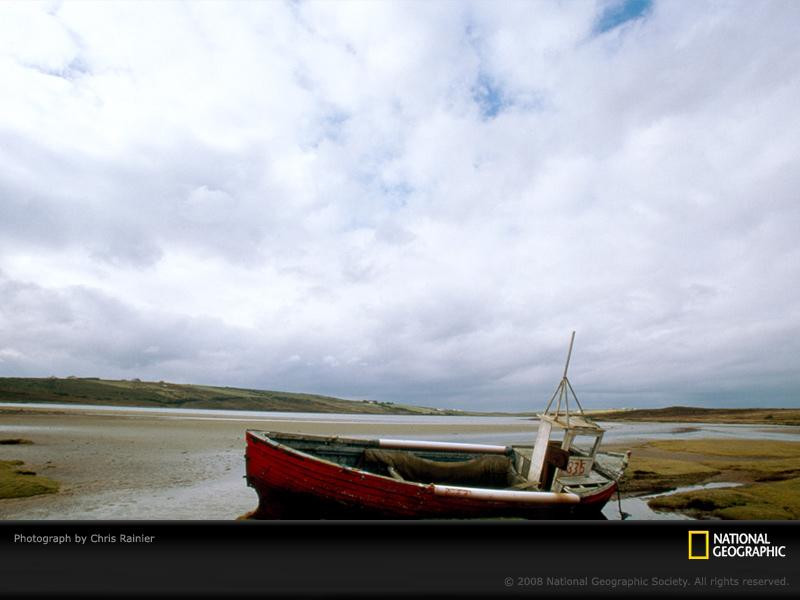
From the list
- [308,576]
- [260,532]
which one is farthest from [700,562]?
[260,532]

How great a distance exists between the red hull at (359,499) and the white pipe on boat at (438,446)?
4.61 meters

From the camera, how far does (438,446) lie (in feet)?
52.9

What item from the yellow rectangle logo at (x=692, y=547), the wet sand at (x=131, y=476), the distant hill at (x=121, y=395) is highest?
the yellow rectangle logo at (x=692, y=547)

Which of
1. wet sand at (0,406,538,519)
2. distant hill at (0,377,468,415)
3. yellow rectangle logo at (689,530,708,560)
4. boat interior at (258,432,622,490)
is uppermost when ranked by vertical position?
yellow rectangle logo at (689,530,708,560)

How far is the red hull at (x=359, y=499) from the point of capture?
34.7 feet

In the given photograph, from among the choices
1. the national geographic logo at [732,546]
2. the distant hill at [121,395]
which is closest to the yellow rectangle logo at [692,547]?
the national geographic logo at [732,546]

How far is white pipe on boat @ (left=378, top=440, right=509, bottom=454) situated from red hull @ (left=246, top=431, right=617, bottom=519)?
4.61 meters

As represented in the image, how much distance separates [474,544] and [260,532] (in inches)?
89.6

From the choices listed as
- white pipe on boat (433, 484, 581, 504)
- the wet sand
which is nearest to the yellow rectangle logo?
white pipe on boat (433, 484, 581, 504)

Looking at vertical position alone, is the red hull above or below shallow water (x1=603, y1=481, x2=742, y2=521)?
above

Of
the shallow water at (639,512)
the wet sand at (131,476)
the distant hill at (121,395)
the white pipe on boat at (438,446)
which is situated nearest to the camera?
the wet sand at (131,476)

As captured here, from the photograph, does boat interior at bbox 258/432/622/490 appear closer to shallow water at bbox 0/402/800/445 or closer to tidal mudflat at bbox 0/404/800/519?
tidal mudflat at bbox 0/404/800/519

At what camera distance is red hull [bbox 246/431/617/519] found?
10570mm

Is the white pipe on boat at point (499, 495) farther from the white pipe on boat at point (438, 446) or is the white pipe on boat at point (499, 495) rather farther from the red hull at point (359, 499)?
the white pipe on boat at point (438, 446)
